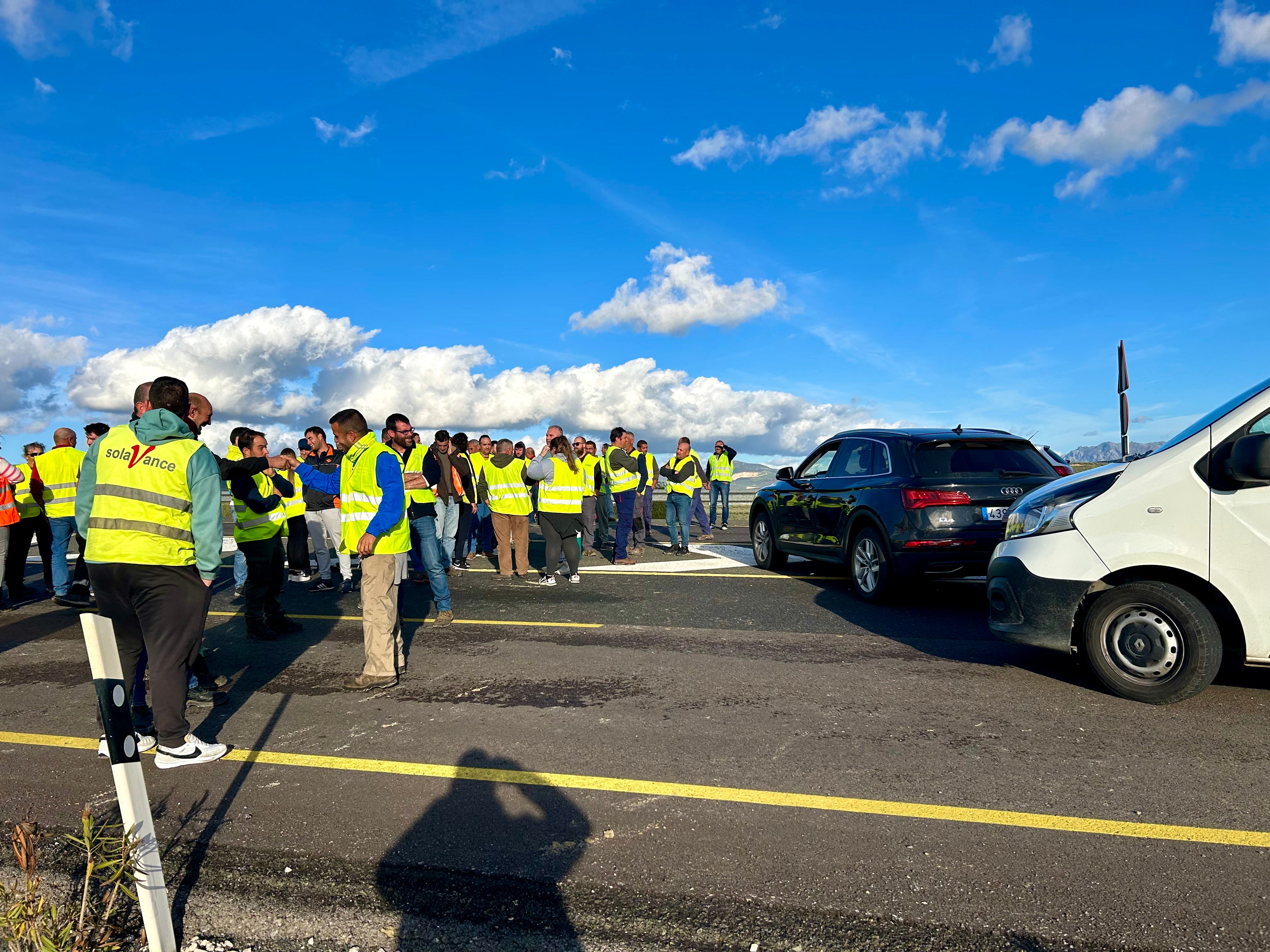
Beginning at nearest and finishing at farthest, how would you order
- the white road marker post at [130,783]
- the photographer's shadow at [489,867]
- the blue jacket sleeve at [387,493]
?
1. the white road marker post at [130,783]
2. the photographer's shadow at [489,867]
3. the blue jacket sleeve at [387,493]

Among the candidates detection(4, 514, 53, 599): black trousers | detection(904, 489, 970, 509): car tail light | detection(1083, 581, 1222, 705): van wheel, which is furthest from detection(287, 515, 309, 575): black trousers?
detection(1083, 581, 1222, 705): van wheel

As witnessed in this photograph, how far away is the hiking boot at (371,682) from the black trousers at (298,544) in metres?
4.81

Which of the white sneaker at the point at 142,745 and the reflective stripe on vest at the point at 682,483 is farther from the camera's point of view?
the reflective stripe on vest at the point at 682,483

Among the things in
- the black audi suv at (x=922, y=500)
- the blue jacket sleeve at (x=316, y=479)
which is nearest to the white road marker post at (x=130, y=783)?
the black audi suv at (x=922, y=500)

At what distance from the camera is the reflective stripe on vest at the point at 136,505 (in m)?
4.22

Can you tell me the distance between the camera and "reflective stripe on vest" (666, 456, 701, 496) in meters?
12.9

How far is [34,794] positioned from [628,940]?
2.93 meters

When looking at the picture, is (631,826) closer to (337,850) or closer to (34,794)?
(337,850)

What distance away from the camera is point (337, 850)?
3.15m

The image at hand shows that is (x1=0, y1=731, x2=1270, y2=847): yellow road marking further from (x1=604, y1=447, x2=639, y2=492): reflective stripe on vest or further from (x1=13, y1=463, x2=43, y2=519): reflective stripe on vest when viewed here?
(x1=604, y1=447, x2=639, y2=492): reflective stripe on vest

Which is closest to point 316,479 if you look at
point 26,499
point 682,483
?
point 26,499

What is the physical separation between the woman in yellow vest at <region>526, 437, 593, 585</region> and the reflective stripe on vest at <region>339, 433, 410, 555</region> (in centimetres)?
378

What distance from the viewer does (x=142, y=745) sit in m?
4.41

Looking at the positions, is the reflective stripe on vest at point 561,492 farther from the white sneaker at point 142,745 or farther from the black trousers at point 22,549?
the white sneaker at point 142,745
